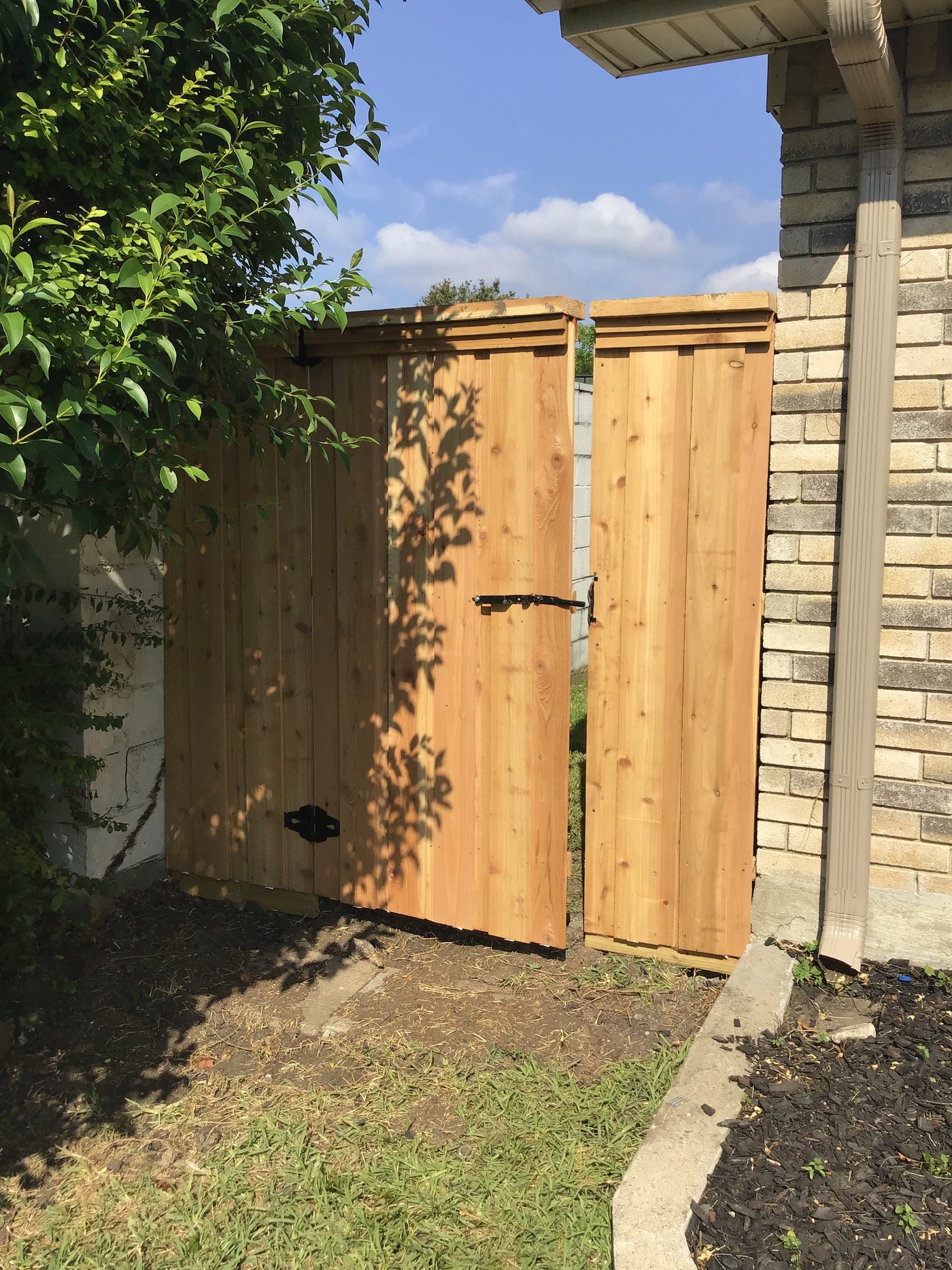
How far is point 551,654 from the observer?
12.6ft

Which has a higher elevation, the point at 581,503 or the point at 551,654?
the point at 581,503

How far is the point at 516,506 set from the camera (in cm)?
383

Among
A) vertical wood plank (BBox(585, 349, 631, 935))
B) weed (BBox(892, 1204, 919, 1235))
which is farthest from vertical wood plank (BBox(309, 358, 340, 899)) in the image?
weed (BBox(892, 1204, 919, 1235))

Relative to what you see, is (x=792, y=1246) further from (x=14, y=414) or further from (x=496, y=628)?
(x=14, y=414)

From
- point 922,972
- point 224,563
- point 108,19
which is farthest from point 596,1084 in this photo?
point 108,19

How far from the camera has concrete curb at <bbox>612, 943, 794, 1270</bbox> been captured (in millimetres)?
2289

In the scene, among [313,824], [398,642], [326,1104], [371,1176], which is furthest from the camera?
[313,824]

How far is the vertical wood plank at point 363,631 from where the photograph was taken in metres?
4.08

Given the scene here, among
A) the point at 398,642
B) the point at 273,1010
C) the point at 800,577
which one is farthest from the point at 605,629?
the point at 273,1010

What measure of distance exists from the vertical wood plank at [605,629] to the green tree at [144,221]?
3.63 ft

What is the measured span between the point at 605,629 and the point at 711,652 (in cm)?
40

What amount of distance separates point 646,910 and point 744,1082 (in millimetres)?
1048

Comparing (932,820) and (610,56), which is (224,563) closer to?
(610,56)

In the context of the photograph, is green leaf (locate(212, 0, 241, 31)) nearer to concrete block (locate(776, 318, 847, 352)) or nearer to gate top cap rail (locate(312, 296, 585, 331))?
gate top cap rail (locate(312, 296, 585, 331))
